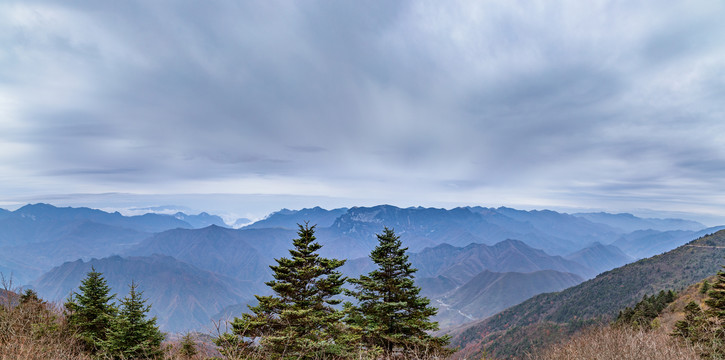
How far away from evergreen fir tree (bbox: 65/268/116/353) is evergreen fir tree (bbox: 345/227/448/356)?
22.4 m

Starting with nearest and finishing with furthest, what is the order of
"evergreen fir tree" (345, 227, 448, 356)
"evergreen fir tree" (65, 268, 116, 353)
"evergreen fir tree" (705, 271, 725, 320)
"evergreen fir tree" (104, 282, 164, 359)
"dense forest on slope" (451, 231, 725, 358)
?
"evergreen fir tree" (345, 227, 448, 356) → "evergreen fir tree" (104, 282, 164, 359) → "evergreen fir tree" (705, 271, 725, 320) → "evergreen fir tree" (65, 268, 116, 353) → "dense forest on slope" (451, 231, 725, 358)

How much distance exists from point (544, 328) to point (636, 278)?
89.1m

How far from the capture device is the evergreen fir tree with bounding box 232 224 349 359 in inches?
707

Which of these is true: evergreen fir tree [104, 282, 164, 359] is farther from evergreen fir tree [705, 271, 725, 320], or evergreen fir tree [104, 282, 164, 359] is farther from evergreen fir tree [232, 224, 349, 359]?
evergreen fir tree [705, 271, 725, 320]

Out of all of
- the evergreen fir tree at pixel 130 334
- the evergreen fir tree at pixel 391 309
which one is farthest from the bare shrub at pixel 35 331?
the evergreen fir tree at pixel 391 309

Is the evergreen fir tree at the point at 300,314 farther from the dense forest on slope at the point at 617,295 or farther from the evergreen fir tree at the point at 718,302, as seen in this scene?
the dense forest on slope at the point at 617,295

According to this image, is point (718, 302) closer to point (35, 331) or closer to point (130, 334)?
point (130, 334)

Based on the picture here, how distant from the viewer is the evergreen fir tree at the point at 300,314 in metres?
18.0

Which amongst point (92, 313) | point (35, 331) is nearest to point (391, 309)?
point (35, 331)

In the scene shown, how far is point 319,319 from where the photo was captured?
18.7 meters

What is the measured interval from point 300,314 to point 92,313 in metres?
23.2

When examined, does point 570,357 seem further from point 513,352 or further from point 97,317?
point 513,352

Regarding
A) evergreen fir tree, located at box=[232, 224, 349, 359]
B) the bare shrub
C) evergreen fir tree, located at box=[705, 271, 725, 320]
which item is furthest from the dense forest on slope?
the bare shrub

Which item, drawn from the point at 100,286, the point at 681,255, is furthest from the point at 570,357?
the point at 681,255
